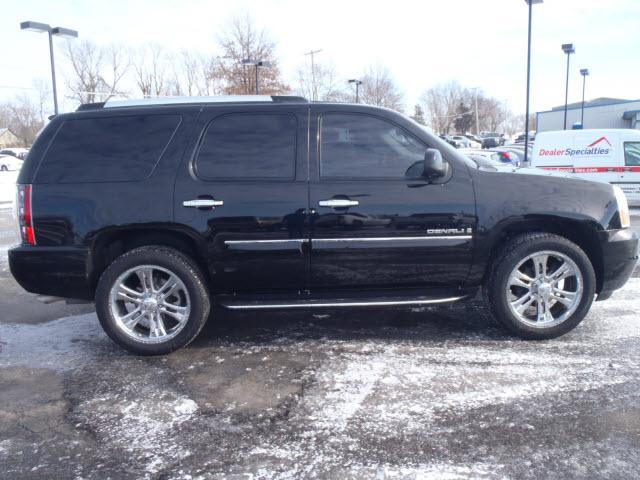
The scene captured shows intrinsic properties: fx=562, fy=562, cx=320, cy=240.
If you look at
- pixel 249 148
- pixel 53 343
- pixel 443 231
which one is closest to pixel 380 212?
pixel 443 231

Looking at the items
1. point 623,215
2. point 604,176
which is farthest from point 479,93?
point 623,215

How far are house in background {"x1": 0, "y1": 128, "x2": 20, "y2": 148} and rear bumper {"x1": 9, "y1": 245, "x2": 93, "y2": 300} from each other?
95.6m

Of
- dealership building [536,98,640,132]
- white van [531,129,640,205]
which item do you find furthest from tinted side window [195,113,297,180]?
dealership building [536,98,640,132]

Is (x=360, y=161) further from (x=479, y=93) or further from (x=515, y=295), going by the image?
(x=479, y=93)

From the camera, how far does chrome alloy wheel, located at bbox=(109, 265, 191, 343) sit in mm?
4246

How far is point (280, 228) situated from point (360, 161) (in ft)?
2.62

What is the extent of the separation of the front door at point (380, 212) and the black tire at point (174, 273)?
2.88 feet

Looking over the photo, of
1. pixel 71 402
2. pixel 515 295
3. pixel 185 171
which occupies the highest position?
pixel 185 171

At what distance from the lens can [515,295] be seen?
457cm

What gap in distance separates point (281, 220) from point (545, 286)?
6.98 feet

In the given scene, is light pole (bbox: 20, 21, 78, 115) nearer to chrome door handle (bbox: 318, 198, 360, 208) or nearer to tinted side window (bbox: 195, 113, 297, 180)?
tinted side window (bbox: 195, 113, 297, 180)

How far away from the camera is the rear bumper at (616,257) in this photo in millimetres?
4367

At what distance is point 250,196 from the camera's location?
13.7ft

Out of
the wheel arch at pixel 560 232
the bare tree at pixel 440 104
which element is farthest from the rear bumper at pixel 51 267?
the bare tree at pixel 440 104
